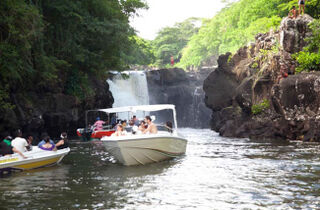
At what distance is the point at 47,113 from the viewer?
1118 inches

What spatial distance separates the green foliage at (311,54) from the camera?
25.9 m

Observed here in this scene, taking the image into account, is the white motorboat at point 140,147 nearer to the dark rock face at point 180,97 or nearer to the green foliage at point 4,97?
the green foliage at point 4,97

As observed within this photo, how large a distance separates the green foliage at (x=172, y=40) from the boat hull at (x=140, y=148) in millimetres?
67978

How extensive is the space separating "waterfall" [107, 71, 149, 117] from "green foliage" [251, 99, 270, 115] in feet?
57.3

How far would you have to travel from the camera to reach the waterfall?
148 feet

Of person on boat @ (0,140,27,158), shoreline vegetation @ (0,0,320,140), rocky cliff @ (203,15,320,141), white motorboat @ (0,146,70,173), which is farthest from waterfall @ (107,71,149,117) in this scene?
person on boat @ (0,140,27,158)

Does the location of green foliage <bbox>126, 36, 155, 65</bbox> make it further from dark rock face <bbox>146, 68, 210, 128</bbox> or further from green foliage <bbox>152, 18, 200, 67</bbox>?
green foliage <bbox>152, 18, 200, 67</bbox>

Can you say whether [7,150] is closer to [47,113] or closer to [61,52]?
[47,113]

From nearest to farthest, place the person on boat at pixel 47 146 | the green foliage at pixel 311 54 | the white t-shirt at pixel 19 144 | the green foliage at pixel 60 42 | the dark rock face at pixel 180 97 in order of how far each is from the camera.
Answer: the white t-shirt at pixel 19 144 → the person on boat at pixel 47 146 → the green foliage at pixel 60 42 → the green foliage at pixel 311 54 → the dark rock face at pixel 180 97

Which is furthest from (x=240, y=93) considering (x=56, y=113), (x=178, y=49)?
(x=178, y=49)

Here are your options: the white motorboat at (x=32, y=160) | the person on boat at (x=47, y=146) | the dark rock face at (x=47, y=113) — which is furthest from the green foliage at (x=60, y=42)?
the white motorboat at (x=32, y=160)

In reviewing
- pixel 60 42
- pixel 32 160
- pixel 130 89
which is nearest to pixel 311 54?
pixel 60 42

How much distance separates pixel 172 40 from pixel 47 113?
6516 cm

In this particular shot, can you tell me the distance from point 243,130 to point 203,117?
20.8 m
